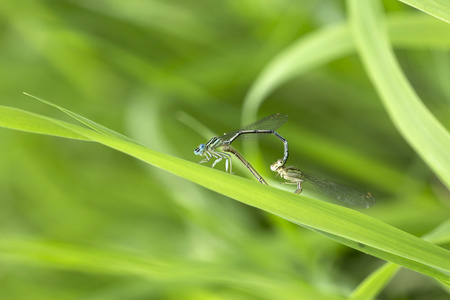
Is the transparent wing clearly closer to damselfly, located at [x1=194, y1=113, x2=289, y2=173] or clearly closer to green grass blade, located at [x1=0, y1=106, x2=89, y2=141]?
damselfly, located at [x1=194, y1=113, x2=289, y2=173]

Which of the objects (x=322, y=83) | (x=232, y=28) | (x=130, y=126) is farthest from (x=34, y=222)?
(x=322, y=83)

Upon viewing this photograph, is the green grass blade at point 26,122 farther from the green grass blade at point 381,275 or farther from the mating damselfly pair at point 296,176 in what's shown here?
the green grass blade at point 381,275

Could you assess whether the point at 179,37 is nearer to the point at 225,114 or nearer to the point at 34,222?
the point at 225,114

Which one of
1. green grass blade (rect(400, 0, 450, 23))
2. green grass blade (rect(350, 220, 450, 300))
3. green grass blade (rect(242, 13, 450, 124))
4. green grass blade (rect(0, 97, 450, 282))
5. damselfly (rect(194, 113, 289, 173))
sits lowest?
green grass blade (rect(0, 97, 450, 282))

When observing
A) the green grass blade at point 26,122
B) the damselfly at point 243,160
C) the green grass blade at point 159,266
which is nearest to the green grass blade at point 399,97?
the damselfly at point 243,160

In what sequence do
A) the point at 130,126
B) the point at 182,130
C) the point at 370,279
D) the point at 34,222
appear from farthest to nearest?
1. the point at 34,222
2. the point at 182,130
3. the point at 130,126
4. the point at 370,279

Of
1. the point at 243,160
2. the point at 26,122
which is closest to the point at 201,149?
the point at 243,160

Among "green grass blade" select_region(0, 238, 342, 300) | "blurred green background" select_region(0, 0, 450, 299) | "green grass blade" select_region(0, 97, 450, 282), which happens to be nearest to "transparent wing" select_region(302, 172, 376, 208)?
"green grass blade" select_region(0, 238, 342, 300)
